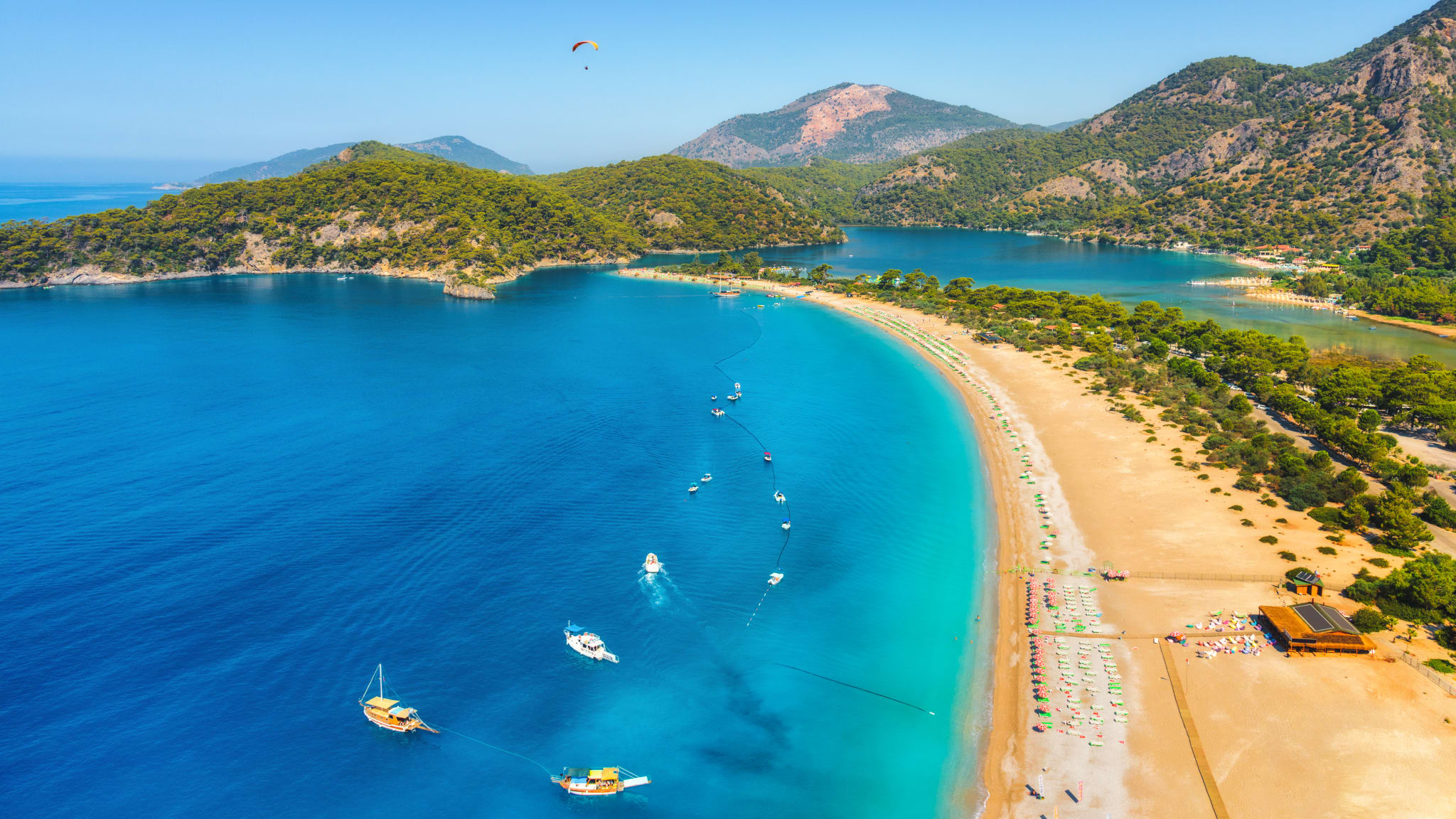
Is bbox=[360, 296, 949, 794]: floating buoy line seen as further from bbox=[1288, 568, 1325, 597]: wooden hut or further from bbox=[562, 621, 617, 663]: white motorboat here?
bbox=[1288, 568, 1325, 597]: wooden hut

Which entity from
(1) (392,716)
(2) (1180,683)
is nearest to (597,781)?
(1) (392,716)

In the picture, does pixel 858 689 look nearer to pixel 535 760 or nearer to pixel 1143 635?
pixel 535 760

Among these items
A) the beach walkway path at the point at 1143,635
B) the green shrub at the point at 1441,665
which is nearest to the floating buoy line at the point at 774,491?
the beach walkway path at the point at 1143,635

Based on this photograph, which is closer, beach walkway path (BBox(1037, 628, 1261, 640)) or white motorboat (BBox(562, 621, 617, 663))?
white motorboat (BBox(562, 621, 617, 663))

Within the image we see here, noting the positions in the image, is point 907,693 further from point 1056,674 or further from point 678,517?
point 678,517

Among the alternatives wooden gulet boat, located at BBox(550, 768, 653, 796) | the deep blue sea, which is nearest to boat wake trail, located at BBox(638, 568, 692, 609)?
the deep blue sea

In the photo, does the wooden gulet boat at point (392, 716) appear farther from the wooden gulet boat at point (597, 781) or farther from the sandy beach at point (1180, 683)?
the sandy beach at point (1180, 683)

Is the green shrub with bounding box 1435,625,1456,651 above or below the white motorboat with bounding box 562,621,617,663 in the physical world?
above
